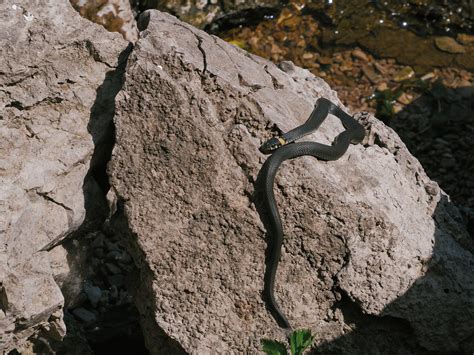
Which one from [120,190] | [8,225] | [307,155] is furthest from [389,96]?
[8,225]

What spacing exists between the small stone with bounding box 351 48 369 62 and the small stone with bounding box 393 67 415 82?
373 millimetres

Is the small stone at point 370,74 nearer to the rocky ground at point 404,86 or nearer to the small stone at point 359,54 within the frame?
the rocky ground at point 404,86

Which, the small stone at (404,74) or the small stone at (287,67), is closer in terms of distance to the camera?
the small stone at (287,67)

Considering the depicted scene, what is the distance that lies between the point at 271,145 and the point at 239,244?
1.87ft

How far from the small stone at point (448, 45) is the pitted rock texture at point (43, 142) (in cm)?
451

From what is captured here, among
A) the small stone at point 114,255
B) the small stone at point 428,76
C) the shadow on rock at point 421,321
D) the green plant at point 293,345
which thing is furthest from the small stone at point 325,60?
the green plant at point 293,345

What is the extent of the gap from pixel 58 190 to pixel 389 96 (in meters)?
4.27

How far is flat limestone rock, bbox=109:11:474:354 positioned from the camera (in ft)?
12.9

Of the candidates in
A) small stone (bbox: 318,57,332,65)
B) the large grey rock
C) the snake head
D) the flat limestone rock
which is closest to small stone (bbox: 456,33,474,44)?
small stone (bbox: 318,57,332,65)

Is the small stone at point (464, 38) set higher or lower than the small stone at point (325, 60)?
higher

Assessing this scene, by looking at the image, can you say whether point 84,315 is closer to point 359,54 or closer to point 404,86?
point 404,86

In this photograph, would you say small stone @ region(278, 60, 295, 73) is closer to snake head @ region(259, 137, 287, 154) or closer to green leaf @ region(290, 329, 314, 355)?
snake head @ region(259, 137, 287, 154)

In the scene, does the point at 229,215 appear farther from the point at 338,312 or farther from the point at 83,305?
the point at 83,305

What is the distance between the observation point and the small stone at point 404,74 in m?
7.61
